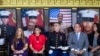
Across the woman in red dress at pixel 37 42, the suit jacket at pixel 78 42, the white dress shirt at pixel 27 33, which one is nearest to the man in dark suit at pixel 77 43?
the suit jacket at pixel 78 42

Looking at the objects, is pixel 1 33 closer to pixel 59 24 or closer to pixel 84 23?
pixel 59 24

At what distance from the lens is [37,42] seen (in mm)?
5746

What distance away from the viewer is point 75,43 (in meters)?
5.76

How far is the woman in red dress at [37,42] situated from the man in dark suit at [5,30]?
1.34ft

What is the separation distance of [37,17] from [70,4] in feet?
2.34

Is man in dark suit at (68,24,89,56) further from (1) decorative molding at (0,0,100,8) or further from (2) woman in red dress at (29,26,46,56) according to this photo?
(2) woman in red dress at (29,26,46,56)

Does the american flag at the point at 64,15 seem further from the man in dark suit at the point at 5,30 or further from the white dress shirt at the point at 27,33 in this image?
the man in dark suit at the point at 5,30

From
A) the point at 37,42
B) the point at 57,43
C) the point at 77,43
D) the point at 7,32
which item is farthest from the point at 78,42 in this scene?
the point at 7,32

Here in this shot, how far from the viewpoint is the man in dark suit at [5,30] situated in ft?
18.8

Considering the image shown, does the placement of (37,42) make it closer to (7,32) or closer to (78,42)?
(7,32)

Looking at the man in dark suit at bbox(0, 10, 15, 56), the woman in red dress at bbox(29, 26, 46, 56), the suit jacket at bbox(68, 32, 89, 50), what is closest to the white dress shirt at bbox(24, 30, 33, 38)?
the woman in red dress at bbox(29, 26, 46, 56)

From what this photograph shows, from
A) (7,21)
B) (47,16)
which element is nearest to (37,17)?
(47,16)

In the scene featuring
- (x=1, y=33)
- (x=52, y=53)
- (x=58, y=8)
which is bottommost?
(x=52, y=53)

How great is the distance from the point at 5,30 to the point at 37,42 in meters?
0.68
